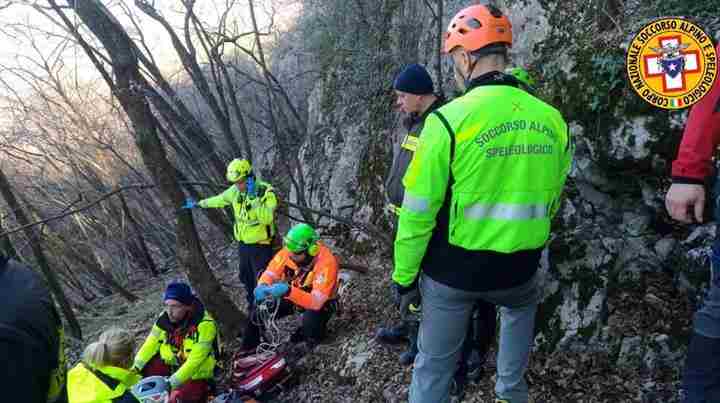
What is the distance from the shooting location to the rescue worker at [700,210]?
1.77 m

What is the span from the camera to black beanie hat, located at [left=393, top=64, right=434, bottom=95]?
354 cm

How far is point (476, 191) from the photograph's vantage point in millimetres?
2100

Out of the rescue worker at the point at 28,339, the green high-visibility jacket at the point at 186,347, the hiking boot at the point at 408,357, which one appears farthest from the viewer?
the green high-visibility jacket at the point at 186,347

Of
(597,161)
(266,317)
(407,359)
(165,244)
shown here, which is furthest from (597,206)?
(165,244)

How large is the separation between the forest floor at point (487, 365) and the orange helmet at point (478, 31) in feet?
7.59

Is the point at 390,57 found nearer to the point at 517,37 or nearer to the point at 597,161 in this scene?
the point at 517,37

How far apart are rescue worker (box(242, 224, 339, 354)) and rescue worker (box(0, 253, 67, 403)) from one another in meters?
3.50

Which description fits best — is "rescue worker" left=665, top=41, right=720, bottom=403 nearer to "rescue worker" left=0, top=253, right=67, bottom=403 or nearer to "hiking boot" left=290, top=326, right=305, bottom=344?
"rescue worker" left=0, top=253, right=67, bottom=403

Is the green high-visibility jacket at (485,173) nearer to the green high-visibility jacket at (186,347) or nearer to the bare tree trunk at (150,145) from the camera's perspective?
the green high-visibility jacket at (186,347)

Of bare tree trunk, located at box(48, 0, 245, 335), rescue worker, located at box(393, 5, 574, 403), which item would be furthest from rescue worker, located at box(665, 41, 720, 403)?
bare tree trunk, located at box(48, 0, 245, 335)

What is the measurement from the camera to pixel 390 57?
8484 mm

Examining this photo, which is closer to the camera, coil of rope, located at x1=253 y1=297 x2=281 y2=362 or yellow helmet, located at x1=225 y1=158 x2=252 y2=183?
coil of rope, located at x1=253 y1=297 x2=281 y2=362

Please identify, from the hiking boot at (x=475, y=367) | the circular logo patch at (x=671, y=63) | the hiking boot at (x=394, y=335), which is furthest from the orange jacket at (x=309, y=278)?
the circular logo patch at (x=671, y=63)

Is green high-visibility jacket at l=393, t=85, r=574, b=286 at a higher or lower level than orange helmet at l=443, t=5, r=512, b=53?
lower
